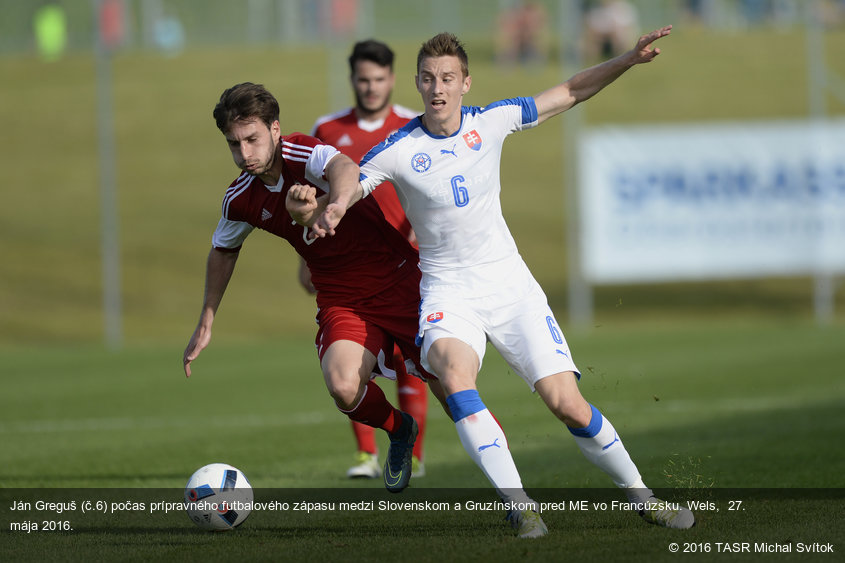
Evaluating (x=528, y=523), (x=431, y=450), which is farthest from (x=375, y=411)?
(x=431, y=450)

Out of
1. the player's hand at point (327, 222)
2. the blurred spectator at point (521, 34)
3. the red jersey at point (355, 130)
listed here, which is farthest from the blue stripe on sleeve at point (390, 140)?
the blurred spectator at point (521, 34)

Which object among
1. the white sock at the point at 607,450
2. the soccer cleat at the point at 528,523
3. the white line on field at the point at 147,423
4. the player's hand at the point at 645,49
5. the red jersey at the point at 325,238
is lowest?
the white line on field at the point at 147,423

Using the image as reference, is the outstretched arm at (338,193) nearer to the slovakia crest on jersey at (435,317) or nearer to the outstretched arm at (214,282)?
the slovakia crest on jersey at (435,317)

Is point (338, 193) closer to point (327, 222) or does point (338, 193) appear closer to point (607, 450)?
point (327, 222)

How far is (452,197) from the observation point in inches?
203

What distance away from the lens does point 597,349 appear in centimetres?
1499

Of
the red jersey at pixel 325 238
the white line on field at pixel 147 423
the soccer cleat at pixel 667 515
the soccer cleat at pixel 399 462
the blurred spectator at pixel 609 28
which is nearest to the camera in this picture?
the soccer cleat at pixel 667 515

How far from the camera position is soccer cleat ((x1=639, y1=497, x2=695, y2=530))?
16.0 feet

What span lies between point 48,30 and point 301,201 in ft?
50.2

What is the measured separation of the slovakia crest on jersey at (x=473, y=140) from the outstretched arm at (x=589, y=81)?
1.13 feet

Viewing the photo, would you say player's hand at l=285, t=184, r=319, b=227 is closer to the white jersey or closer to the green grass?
the white jersey

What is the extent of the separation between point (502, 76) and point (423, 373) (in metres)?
26.1

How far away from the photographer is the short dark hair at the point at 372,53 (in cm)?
720

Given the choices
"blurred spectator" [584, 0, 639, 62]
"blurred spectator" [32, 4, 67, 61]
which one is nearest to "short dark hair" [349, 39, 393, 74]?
"blurred spectator" [32, 4, 67, 61]
